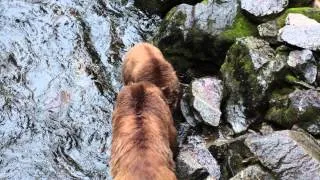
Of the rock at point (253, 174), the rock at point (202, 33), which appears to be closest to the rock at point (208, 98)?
the rock at point (202, 33)

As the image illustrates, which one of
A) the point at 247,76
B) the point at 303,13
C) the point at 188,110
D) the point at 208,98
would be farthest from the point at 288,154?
the point at 303,13

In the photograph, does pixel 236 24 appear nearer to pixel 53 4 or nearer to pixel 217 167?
pixel 217 167

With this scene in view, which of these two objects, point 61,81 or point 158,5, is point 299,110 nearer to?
point 61,81

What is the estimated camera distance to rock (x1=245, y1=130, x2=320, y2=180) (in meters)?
6.49

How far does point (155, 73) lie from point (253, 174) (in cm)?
201

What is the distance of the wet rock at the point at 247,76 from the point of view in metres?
8.00

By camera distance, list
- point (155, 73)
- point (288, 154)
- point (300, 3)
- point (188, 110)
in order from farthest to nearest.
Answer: point (300, 3) < point (188, 110) < point (155, 73) < point (288, 154)

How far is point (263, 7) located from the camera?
904 centimetres

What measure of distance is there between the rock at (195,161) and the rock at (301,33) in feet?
5.92

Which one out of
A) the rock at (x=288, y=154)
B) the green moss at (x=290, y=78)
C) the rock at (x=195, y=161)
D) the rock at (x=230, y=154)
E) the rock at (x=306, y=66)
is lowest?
the rock at (x=195, y=161)

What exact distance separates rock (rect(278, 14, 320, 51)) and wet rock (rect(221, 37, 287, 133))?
255 mm

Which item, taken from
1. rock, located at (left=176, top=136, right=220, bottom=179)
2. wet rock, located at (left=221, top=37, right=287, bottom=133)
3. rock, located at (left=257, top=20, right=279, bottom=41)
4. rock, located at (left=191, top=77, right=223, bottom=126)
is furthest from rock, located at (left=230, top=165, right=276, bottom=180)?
rock, located at (left=257, top=20, right=279, bottom=41)

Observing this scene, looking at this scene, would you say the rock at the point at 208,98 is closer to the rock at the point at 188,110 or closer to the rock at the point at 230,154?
the rock at the point at 188,110

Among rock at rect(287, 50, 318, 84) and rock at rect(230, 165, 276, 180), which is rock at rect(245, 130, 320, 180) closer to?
rock at rect(230, 165, 276, 180)
